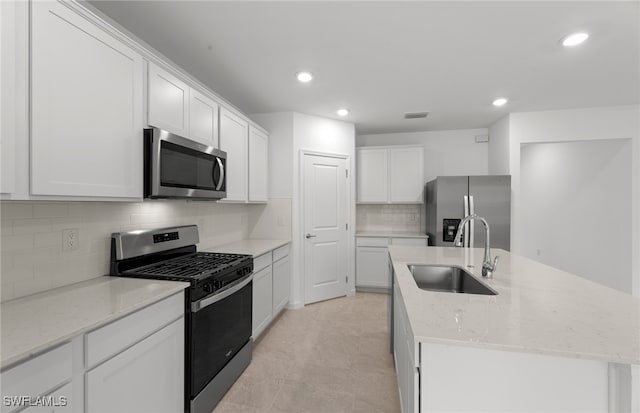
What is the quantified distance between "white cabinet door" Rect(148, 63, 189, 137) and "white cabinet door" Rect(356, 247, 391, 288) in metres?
3.06

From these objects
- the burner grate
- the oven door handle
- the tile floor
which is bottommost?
the tile floor

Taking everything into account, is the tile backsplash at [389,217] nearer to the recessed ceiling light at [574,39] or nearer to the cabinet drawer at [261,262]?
the cabinet drawer at [261,262]

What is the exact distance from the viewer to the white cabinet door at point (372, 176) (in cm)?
448

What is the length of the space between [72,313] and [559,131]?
5.05 m

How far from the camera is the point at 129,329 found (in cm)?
124

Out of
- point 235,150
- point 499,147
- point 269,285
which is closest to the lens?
point 235,150

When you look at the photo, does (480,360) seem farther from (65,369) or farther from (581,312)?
(65,369)

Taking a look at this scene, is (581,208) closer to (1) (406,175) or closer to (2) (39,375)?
(1) (406,175)

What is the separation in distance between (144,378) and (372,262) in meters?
3.35

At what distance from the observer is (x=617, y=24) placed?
1873 mm

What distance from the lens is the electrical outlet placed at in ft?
4.98

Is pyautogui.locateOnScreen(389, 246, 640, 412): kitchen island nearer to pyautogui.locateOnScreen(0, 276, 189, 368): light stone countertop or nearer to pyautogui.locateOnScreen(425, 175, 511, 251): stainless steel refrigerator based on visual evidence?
pyautogui.locateOnScreen(0, 276, 189, 368): light stone countertop

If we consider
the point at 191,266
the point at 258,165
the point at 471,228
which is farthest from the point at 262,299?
the point at 471,228

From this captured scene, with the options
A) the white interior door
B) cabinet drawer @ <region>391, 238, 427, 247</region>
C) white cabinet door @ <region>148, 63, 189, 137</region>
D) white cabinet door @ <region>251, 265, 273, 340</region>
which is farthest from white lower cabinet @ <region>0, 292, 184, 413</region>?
cabinet drawer @ <region>391, 238, 427, 247</region>
